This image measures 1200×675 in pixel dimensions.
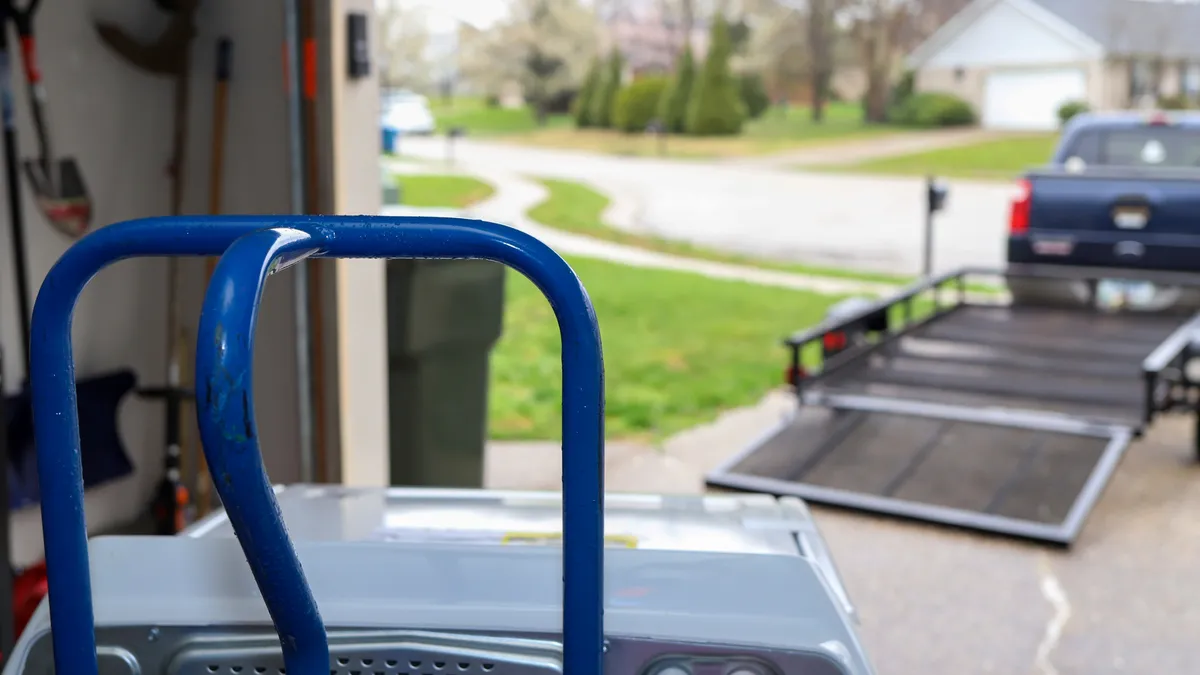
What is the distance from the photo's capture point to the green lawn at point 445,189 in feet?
43.3

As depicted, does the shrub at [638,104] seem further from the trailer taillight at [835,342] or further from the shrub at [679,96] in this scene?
the trailer taillight at [835,342]

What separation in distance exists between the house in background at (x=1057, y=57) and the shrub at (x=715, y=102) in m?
3.36

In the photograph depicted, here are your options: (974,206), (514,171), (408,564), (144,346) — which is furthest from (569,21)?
(408,564)

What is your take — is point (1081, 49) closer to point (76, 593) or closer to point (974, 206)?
point (974, 206)

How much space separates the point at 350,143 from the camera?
354cm

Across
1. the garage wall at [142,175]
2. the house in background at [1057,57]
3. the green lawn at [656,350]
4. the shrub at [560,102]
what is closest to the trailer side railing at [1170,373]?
the green lawn at [656,350]

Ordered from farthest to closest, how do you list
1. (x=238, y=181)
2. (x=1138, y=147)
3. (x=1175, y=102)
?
1. (x=1175, y=102)
2. (x=1138, y=147)
3. (x=238, y=181)

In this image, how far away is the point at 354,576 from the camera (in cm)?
111

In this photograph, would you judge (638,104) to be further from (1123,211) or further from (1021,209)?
(1123,211)

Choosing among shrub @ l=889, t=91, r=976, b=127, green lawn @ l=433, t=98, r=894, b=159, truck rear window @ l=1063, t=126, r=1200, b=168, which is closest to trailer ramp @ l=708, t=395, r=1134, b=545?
truck rear window @ l=1063, t=126, r=1200, b=168

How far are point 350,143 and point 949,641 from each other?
2250 millimetres

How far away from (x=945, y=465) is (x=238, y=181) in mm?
3059

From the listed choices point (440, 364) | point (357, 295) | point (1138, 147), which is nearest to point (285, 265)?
point (357, 295)

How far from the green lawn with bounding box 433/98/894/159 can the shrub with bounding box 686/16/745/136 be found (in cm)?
17
